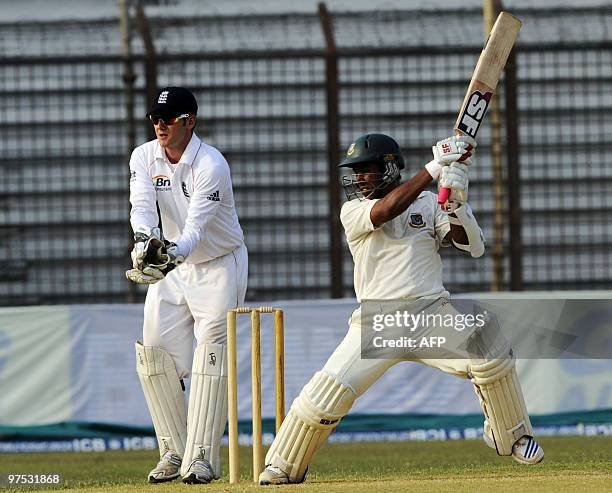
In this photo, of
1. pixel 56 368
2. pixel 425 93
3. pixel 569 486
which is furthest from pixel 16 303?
pixel 569 486

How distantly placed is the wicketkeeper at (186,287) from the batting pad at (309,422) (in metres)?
0.51

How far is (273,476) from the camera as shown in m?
7.08

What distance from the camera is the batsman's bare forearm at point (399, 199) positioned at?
677cm

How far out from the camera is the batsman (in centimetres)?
698

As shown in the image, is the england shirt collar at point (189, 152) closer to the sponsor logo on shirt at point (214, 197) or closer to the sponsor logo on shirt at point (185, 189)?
the sponsor logo on shirt at point (185, 189)

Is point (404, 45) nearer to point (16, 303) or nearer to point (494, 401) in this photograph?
point (16, 303)

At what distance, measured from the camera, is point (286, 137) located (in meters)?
13.5

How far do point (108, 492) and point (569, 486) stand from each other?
85.2 inches

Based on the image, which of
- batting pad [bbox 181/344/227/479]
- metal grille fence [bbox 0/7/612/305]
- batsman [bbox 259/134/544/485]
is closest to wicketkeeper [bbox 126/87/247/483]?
batting pad [bbox 181/344/227/479]

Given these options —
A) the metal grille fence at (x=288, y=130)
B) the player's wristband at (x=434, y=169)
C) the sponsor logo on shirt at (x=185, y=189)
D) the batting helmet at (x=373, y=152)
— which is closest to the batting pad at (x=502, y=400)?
the player's wristband at (x=434, y=169)

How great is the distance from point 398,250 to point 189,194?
1.25 m

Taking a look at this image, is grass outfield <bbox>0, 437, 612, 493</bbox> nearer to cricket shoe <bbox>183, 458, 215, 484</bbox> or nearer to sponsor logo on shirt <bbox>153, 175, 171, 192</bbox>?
cricket shoe <bbox>183, 458, 215, 484</bbox>

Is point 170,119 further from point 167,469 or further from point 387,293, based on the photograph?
point 167,469

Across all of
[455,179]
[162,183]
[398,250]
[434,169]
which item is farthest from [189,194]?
[455,179]
